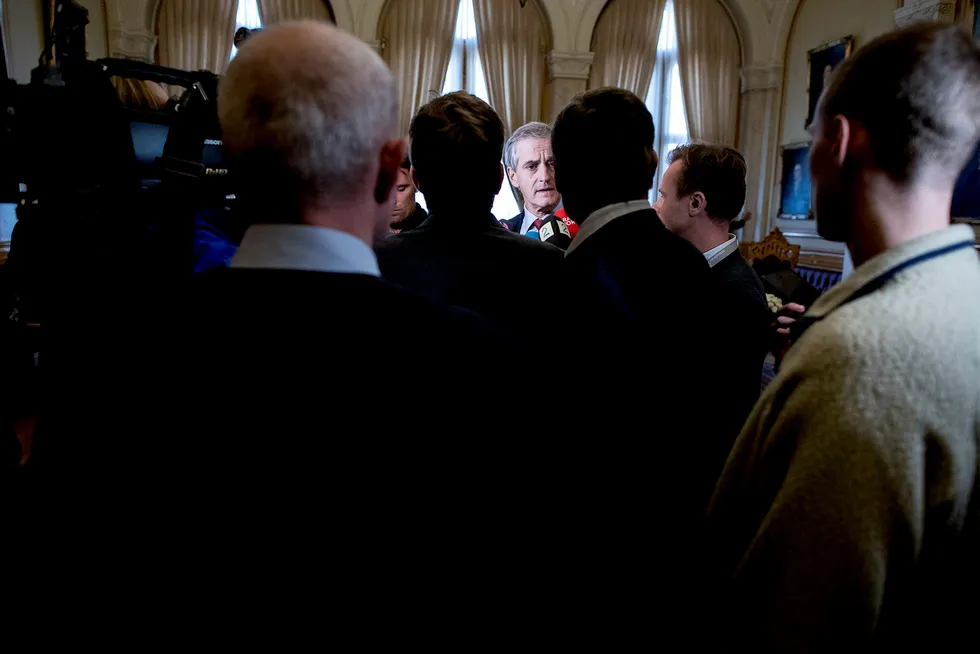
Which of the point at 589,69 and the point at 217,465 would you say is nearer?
the point at 217,465

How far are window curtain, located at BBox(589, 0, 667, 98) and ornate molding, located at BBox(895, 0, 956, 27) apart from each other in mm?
2439

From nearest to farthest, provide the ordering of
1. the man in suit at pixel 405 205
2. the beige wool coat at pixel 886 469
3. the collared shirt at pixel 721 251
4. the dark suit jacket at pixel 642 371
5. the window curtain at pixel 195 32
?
1. the beige wool coat at pixel 886 469
2. the dark suit jacket at pixel 642 371
3. the collared shirt at pixel 721 251
4. the man in suit at pixel 405 205
5. the window curtain at pixel 195 32

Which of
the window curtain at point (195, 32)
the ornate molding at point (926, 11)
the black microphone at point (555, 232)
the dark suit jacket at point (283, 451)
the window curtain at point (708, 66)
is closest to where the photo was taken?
the dark suit jacket at point (283, 451)

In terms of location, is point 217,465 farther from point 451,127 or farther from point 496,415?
point 451,127

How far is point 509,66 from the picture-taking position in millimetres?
7086

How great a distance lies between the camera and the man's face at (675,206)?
2.06 m

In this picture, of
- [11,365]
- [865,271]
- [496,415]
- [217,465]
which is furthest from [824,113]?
[11,365]

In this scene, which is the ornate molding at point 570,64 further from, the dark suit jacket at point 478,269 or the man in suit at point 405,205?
the dark suit jacket at point 478,269

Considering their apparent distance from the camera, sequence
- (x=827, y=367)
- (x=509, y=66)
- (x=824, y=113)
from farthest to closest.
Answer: (x=509, y=66) < (x=824, y=113) < (x=827, y=367)

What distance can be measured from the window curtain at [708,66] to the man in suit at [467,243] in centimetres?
680

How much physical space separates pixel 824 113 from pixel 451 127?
699mm

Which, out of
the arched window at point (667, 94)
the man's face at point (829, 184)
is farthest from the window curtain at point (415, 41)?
the man's face at point (829, 184)

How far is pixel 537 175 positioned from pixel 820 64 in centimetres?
596

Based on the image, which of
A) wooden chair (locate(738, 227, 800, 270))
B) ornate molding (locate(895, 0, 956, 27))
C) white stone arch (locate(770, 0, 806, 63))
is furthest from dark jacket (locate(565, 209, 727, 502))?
white stone arch (locate(770, 0, 806, 63))
